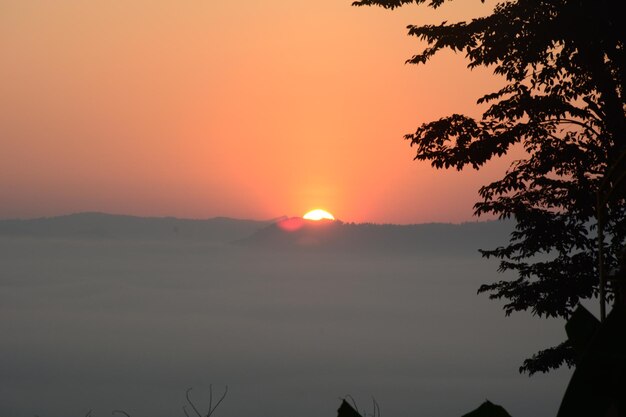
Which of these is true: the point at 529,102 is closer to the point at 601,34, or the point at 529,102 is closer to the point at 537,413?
the point at 601,34

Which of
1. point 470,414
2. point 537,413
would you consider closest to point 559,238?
point 470,414

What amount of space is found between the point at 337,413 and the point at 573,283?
16.0 m

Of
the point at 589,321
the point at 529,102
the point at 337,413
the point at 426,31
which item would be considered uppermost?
the point at 426,31

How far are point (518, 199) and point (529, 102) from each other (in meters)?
2.14

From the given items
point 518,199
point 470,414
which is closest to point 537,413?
point 518,199

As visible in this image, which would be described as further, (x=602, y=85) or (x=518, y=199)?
(x=518, y=199)

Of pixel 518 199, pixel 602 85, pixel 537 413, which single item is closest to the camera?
pixel 602 85

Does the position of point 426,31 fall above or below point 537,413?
above

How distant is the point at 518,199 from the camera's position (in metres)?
17.5

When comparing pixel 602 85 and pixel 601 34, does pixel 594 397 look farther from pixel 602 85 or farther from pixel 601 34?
pixel 602 85

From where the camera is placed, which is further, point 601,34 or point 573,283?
point 573,283

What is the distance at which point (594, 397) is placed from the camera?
877 mm

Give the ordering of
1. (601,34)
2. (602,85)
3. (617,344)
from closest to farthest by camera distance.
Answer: (617,344) → (601,34) → (602,85)

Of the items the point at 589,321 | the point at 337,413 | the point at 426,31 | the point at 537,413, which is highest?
the point at 426,31
